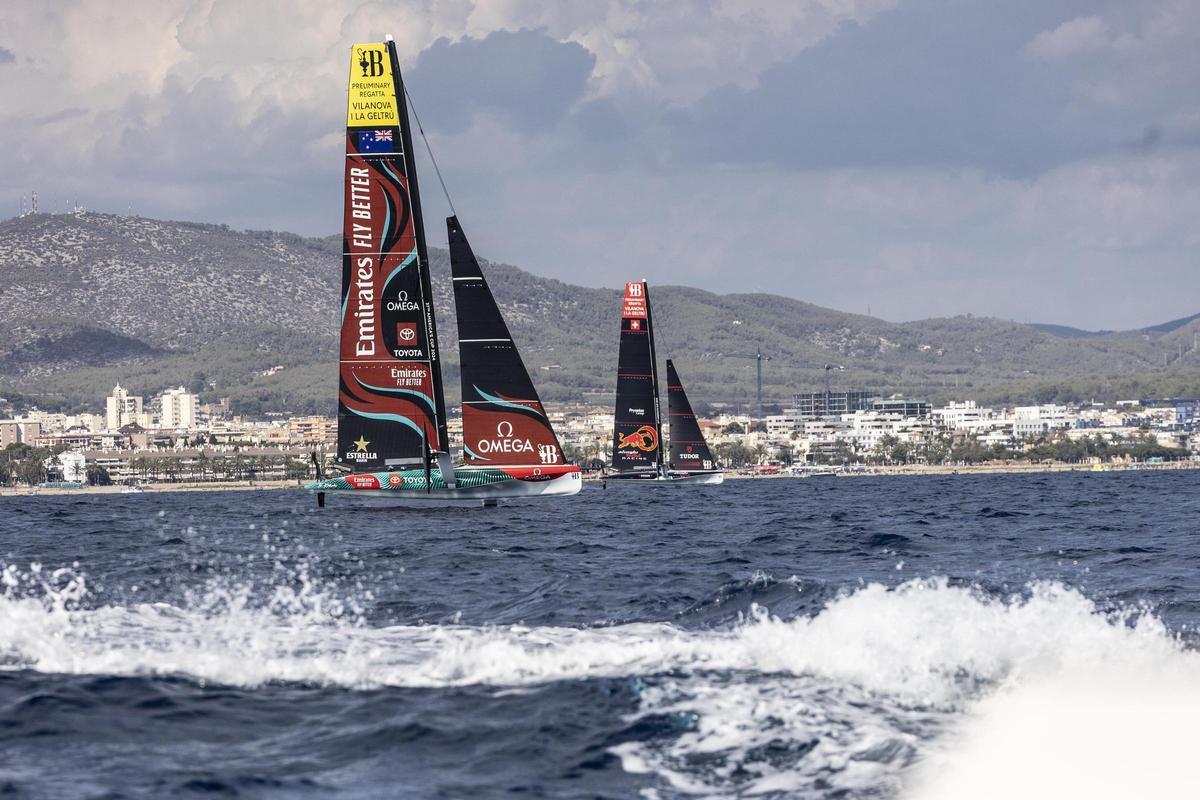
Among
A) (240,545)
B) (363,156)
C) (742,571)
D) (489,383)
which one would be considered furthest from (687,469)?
(742,571)

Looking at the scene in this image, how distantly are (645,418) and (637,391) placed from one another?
2754 mm

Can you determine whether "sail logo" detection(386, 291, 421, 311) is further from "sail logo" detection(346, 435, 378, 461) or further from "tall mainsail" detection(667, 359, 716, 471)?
Result: "tall mainsail" detection(667, 359, 716, 471)

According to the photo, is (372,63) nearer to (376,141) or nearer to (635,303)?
(376,141)

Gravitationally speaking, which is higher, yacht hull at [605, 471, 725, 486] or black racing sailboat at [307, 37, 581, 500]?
black racing sailboat at [307, 37, 581, 500]

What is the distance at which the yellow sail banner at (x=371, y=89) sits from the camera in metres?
46.0

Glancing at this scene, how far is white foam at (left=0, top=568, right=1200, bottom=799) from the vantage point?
42.3ft

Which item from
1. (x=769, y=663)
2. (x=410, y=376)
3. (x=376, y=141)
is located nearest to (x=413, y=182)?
(x=376, y=141)

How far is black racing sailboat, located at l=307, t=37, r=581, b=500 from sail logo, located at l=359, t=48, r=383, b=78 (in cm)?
3

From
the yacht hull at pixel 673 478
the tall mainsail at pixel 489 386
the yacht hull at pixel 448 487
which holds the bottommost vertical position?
the yacht hull at pixel 673 478

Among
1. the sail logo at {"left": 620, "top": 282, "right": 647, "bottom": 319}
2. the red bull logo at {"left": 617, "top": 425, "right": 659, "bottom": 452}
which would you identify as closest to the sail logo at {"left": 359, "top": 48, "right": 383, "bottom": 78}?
the sail logo at {"left": 620, "top": 282, "right": 647, "bottom": 319}

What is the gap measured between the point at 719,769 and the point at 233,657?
6.10 meters

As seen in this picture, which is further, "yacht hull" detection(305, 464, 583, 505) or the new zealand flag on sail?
"yacht hull" detection(305, 464, 583, 505)

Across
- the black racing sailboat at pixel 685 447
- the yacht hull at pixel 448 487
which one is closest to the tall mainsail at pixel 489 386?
the yacht hull at pixel 448 487

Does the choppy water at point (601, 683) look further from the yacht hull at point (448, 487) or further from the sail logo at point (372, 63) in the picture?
the sail logo at point (372, 63)
